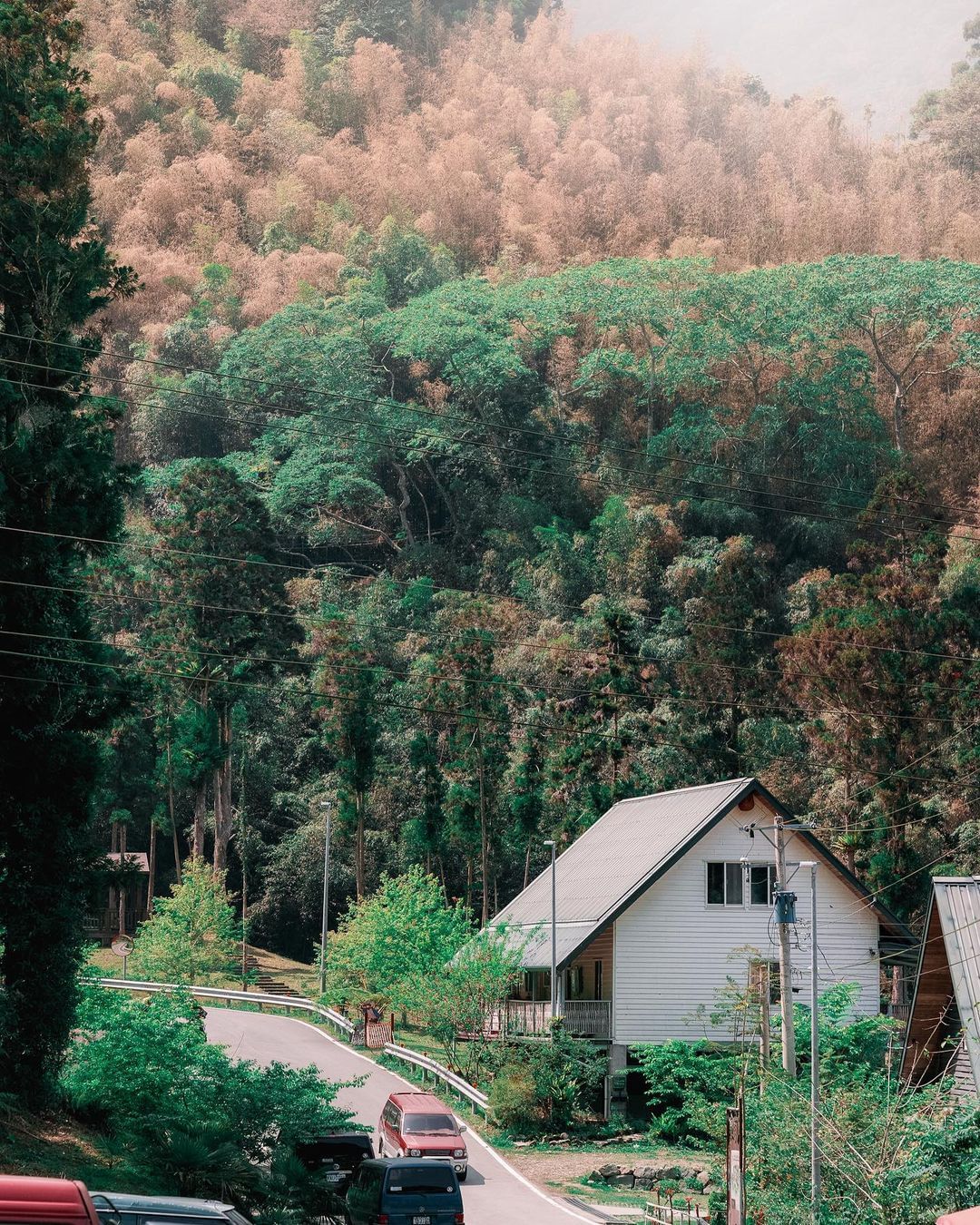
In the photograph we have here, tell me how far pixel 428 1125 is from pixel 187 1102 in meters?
7.26

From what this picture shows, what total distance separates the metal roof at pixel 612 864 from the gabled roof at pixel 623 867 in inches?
1.3

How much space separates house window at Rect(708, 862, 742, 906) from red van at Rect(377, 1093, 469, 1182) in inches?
490

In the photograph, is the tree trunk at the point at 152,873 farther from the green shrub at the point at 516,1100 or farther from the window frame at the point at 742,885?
the green shrub at the point at 516,1100

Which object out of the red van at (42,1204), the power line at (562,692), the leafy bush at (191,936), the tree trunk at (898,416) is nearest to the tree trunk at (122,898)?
the leafy bush at (191,936)

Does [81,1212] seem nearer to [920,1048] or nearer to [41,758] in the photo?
[920,1048]

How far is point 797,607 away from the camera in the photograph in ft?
248

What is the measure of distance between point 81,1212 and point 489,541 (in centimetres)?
9278

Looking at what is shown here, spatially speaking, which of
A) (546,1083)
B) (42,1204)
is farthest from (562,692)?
(42,1204)

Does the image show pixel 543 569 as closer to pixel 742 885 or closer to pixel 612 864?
pixel 612 864

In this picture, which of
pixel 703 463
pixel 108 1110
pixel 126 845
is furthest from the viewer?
pixel 703 463

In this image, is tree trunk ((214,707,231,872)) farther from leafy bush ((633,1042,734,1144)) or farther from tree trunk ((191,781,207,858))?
leafy bush ((633,1042,734,1144))

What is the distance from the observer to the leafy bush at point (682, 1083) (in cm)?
3167

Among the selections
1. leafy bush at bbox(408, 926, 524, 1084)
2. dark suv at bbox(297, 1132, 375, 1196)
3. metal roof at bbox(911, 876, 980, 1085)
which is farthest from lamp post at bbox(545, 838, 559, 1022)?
metal roof at bbox(911, 876, 980, 1085)

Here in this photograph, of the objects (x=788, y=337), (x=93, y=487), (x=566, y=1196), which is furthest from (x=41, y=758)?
(x=788, y=337)
